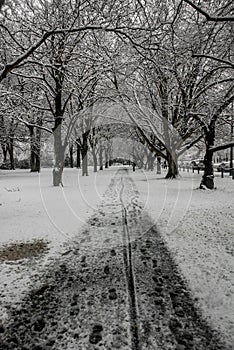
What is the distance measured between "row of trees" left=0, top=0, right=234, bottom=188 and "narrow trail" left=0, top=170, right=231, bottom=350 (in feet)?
16.1

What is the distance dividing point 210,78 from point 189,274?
12879 mm

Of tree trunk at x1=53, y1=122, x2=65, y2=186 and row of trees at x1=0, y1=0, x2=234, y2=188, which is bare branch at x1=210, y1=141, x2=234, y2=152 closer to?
row of trees at x1=0, y1=0, x2=234, y2=188

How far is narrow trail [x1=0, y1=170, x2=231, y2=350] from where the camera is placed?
2730 mm

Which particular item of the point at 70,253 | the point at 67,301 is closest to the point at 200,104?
the point at 70,253

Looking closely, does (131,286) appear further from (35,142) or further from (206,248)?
(35,142)

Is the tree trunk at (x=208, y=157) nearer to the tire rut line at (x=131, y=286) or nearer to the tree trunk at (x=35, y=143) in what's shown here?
the tire rut line at (x=131, y=286)

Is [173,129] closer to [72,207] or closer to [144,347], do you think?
[72,207]

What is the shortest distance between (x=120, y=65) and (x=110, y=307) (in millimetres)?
9123

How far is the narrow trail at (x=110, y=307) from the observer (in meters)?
2.73

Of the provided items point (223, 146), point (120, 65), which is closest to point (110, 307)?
point (120, 65)

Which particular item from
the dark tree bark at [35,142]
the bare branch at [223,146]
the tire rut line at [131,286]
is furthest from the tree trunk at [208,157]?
the dark tree bark at [35,142]

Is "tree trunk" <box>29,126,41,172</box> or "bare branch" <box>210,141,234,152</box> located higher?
"tree trunk" <box>29,126,41,172</box>

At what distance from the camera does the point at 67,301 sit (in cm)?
348

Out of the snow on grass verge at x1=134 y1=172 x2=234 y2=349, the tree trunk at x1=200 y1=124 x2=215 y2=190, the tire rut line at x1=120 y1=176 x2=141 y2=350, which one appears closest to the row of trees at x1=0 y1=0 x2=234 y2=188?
the tree trunk at x1=200 y1=124 x2=215 y2=190
